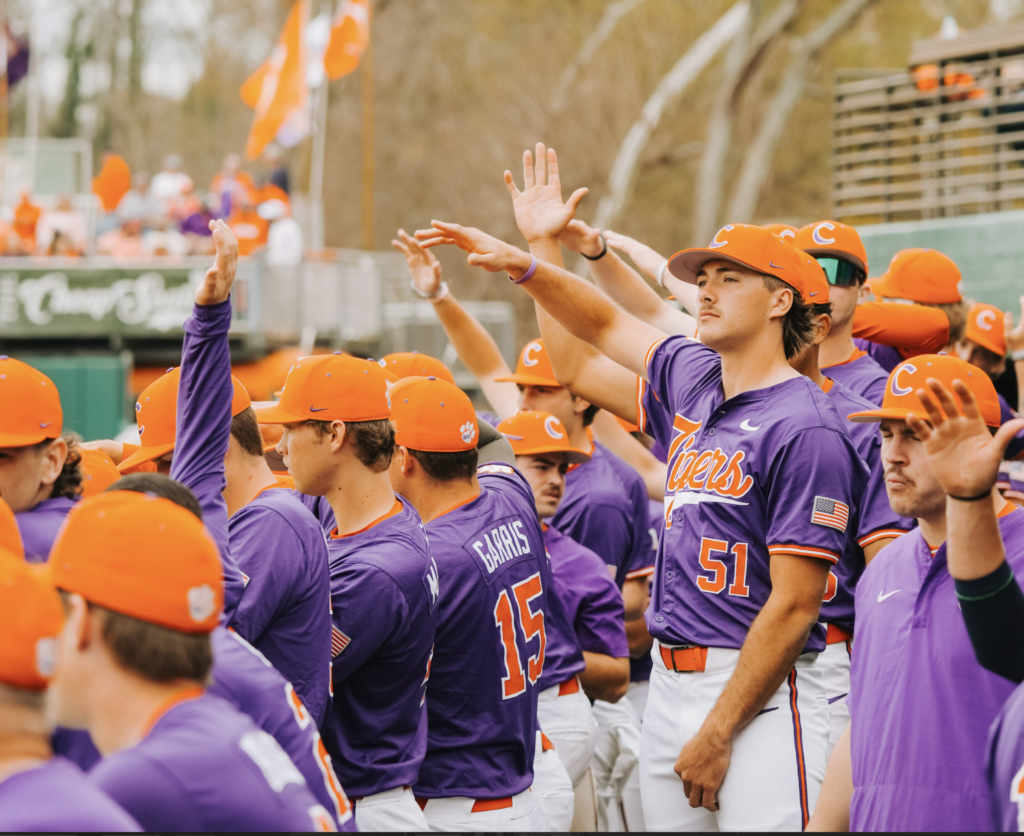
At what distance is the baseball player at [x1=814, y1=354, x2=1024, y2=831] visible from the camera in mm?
3023

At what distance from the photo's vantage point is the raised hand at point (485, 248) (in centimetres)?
431

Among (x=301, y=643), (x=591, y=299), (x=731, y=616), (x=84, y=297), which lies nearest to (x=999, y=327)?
(x=591, y=299)

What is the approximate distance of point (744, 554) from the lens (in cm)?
398

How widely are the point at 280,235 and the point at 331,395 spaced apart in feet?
59.2

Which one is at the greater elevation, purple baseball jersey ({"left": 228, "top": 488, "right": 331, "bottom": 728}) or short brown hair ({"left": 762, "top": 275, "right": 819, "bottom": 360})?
short brown hair ({"left": 762, "top": 275, "right": 819, "bottom": 360})

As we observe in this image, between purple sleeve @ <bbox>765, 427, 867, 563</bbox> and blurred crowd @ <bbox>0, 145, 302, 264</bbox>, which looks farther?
blurred crowd @ <bbox>0, 145, 302, 264</bbox>

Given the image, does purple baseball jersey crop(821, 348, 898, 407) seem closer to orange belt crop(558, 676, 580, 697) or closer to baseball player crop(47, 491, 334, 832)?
orange belt crop(558, 676, 580, 697)

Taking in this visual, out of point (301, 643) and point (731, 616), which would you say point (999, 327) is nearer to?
point (731, 616)

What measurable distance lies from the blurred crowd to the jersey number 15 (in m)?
17.9

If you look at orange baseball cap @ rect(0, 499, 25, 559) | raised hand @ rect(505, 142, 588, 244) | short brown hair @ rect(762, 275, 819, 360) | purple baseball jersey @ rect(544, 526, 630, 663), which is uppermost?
raised hand @ rect(505, 142, 588, 244)

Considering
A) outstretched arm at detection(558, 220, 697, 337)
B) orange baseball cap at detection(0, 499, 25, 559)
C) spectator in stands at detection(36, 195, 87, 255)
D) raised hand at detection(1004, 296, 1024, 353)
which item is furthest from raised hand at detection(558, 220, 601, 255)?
spectator in stands at detection(36, 195, 87, 255)

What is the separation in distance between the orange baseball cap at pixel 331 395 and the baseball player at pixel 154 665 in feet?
5.31

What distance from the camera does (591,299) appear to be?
4.67m

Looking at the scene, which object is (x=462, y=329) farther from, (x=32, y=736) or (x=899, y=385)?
(x=32, y=736)
